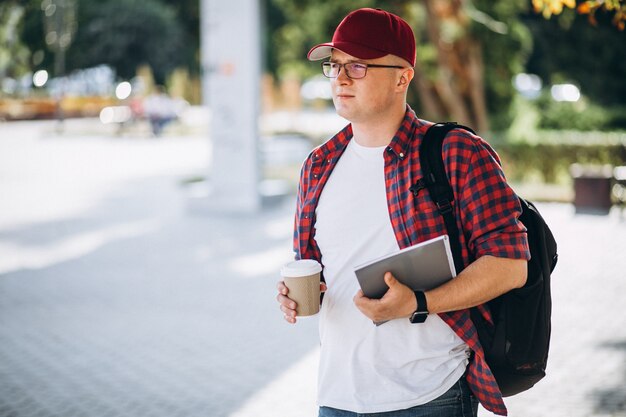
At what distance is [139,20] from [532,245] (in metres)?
48.0

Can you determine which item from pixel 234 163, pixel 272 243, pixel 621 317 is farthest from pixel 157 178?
pixel 621 317

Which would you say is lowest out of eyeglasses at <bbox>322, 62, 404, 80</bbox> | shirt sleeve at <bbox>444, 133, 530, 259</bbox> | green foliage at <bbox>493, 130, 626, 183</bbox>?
green foliage at <bbox>493, 130, 626, 183</bbox>

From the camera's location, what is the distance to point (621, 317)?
6.93 m

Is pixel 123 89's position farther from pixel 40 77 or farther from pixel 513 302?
pixel 513 302

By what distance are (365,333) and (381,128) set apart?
0.63 meters

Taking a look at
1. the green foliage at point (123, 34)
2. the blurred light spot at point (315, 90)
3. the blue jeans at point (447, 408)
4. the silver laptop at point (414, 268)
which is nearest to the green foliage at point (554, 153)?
the blue jeans at point (447, 408)

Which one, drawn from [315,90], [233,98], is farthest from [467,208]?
[315,90]

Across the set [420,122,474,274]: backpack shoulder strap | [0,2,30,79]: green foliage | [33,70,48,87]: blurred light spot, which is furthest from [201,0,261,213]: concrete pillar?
[33,70,48,87]: blurred light spot

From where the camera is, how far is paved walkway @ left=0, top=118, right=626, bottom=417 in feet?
17.1

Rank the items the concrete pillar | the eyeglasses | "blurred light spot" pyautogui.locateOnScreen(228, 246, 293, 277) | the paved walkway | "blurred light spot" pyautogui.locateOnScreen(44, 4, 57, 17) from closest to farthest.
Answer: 1. the eyeglasses
2. the paved walkway
3. "blurred light spot" pyautogui.locateOnScreen(228, 246, 293, 277)
4. the concrete pillar
5. "blurred light spot" pyautogui.locateOnScreen(44, 4, 57, 17)

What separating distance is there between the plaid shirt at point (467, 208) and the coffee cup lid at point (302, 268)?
0.28 meters

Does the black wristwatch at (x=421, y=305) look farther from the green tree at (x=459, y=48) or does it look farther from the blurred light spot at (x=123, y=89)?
the blurred light spot at (x=123, y=89)

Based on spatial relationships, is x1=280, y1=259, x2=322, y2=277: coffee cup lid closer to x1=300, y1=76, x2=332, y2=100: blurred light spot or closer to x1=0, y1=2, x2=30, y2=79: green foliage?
x1=0, y1=2, x2=30, y2=79: green foliage

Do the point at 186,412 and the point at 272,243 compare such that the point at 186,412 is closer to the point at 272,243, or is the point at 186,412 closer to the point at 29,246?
the point at 272,243
